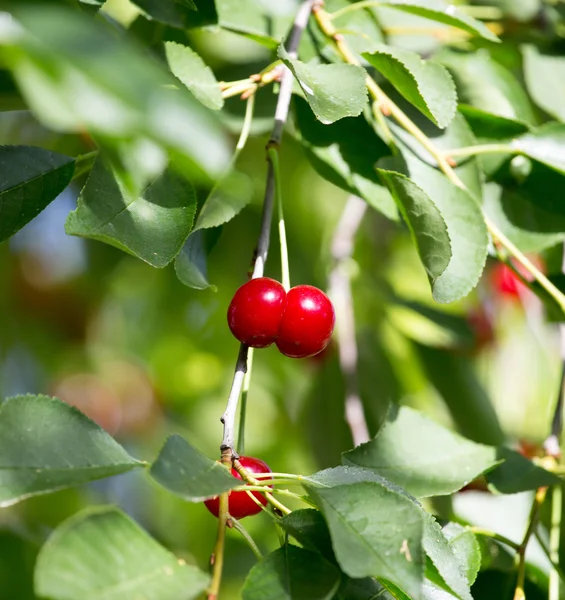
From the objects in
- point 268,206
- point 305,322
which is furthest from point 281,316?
point 268,206

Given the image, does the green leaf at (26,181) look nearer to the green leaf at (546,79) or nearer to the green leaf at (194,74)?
the green leaf at (194,74)

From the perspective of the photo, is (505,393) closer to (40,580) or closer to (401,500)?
(401,500)

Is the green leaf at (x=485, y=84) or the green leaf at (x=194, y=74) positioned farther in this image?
the green leaf at (x=485, y=84)

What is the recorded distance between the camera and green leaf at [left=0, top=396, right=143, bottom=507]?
0.58 m

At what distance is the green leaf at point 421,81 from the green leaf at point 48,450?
18.5 inches

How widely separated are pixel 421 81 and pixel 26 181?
42 cm

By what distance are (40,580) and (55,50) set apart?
1.02 ft

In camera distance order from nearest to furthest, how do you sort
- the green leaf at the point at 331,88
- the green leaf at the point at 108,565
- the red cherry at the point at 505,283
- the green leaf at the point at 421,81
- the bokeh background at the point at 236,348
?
the green leaf at the point at 108,565
the green leaf at the point at 331,88
the green leaf at the point at 421,81
the bokeh background at the point at 236,348
the red cherry at the point at 505,283

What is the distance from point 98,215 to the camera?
0.69 metres

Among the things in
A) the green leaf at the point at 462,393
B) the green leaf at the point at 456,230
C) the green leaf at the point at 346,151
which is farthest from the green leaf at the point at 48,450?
the green leaf at the point at 462,393

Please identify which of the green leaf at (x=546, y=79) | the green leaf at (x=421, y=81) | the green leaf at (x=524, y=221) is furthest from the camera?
the green leaf at (x=546, y=79)

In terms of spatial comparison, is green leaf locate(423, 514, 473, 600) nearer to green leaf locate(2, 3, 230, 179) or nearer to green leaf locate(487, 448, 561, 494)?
green leaf locate(487, 448, 561, 494)

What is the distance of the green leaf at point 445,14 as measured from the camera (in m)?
0.94

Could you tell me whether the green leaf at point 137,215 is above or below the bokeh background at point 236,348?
above
